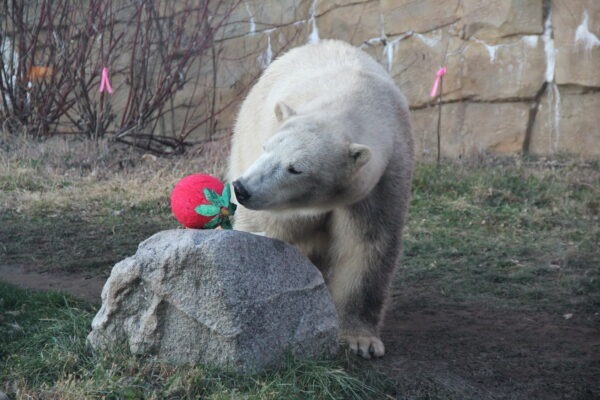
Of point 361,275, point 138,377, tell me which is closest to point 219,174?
point 361,275

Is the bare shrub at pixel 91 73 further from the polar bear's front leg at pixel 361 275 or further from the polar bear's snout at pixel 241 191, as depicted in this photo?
the polar bear's snout at pixel 241 191

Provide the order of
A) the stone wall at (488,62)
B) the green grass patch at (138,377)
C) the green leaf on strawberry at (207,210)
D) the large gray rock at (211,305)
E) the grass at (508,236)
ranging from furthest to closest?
the stone wall at (488,62) < the grass at (508,236) < the green leaf on strawberry at (207,210) < the large gray rock at (211,305) < the green grass patch at (138,377)

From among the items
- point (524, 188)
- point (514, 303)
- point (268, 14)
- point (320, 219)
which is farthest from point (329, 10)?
point (320, 219)

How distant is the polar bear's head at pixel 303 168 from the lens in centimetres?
321

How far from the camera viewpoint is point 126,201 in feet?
22.4

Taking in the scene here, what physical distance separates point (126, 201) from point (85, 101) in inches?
93.4

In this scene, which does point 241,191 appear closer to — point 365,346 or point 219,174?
point 365,346

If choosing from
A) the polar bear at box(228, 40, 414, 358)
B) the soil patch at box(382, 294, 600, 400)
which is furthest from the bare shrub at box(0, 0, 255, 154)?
the soil patch at box(382, 294, 600, 400)

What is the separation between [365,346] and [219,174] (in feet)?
13.6

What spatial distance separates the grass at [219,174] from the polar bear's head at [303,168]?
26.2 inches

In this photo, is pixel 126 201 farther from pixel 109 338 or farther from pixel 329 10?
pixel 329 10

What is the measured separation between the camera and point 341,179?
3.39 metres

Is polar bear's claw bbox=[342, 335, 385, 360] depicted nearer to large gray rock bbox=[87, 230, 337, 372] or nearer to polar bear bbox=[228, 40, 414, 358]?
polar bear bbox=[228, 40, 414, 358]

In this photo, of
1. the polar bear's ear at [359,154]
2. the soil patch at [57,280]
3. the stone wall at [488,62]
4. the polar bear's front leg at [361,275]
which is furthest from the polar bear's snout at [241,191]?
the stone wall at [488,62]
